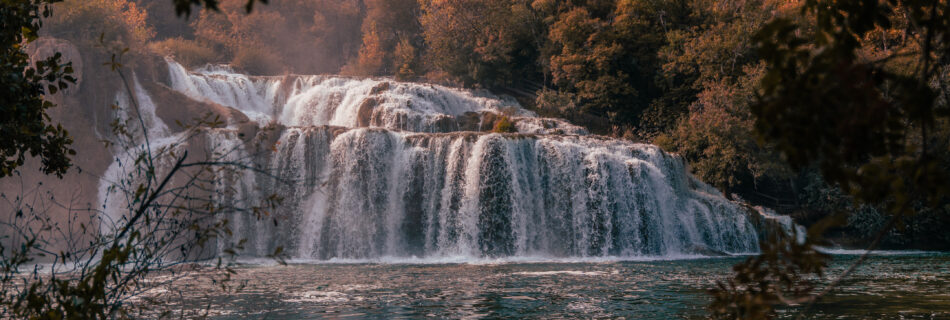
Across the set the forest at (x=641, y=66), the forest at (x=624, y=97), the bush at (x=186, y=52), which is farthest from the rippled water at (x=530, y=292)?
the bush at (x=186, y=52)

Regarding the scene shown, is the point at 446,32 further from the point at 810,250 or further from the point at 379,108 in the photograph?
the point at 810,250

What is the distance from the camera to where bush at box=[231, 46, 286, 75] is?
47.4 metres

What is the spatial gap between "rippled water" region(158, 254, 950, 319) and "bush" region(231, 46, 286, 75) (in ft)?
108

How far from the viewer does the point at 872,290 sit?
12.0 metres

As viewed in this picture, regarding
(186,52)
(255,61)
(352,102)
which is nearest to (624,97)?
(352,102)

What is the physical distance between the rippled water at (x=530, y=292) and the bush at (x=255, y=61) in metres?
32.8

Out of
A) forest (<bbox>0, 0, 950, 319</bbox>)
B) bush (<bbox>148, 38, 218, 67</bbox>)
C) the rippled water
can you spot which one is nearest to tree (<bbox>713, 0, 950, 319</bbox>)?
forest (<bbox>0, 0, 950, 319</bbox>)

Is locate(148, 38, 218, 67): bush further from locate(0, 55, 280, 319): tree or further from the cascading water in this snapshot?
locate(0, 55, 280, 319): tree

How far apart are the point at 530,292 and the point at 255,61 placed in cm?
4096

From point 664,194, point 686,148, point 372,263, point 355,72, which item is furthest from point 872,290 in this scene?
point 355,72

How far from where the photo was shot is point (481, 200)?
21.5 meters

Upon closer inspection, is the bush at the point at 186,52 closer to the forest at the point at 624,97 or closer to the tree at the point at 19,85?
the forest at the point at 624,97

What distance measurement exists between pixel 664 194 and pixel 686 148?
22.3 feet

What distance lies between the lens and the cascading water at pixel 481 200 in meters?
21.6
